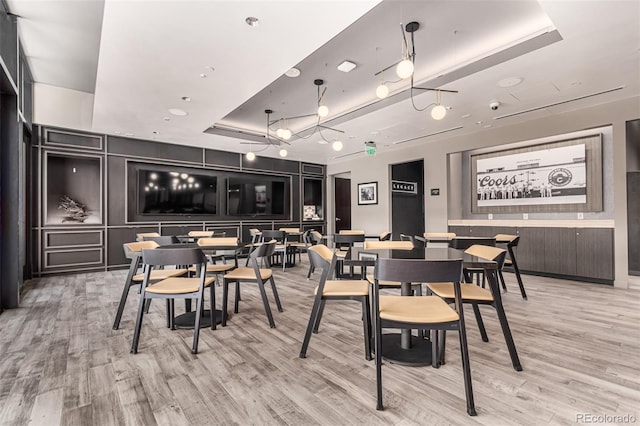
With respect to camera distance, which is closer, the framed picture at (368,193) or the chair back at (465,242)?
the chair back at (465,242)

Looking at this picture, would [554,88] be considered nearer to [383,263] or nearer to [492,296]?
[492,296]

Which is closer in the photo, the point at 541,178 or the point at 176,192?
the point at 541,178

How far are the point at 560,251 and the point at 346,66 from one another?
4902mm

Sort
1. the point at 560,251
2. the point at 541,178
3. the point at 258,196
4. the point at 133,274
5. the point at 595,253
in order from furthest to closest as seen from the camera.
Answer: the point at 258,196 < the point at 541,178 < the point at 560,251 < the point at 595,253 < the point at 133,274

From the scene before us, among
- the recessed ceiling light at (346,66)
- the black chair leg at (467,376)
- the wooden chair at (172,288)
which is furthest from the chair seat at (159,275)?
the recessed ceiling light at (346,66)

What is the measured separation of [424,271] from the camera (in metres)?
1.72

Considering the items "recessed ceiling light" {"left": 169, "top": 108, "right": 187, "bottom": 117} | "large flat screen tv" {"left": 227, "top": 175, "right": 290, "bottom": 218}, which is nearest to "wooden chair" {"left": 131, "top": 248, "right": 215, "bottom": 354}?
"recessed ceiling light" {"left": 169, "top": 108, "right": 187, "bottom": 117}

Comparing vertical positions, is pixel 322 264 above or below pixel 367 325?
above

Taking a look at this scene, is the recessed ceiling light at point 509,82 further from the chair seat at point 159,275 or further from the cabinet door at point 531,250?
the chair seat at point 159,275

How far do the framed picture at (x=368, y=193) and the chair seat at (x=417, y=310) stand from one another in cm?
708

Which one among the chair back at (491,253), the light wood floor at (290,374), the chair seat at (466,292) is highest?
the chair back at (491,253)

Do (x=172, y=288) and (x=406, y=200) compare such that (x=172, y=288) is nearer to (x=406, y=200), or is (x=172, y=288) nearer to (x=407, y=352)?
(x=407, y=352)


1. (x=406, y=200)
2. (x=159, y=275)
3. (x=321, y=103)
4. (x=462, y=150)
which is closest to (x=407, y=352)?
(x=159, y=275)

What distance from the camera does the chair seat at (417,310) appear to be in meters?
1.75
